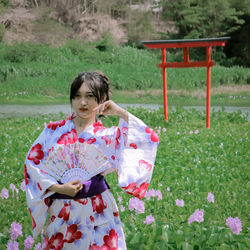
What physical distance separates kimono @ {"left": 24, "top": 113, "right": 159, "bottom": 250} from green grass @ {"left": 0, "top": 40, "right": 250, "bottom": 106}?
7.89 m

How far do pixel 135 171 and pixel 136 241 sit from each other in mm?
522

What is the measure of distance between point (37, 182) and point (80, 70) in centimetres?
1081

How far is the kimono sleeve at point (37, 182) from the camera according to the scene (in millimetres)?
1399

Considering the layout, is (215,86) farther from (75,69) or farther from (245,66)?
(75,69)

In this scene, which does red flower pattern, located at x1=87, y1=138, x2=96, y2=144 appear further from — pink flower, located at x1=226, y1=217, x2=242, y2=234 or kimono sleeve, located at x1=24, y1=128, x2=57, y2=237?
pink flower, located at x1=226, y1=217, x2=242, y2=234

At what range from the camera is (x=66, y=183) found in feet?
4.38

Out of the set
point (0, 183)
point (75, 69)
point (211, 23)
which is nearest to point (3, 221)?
point (0, 183)

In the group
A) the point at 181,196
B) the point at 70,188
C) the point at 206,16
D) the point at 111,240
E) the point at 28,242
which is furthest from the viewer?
the point at 206,16

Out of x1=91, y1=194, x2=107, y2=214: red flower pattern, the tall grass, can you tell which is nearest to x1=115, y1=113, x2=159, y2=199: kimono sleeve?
x1=91, y1=194, x2=107, y2=214: red flower pattern

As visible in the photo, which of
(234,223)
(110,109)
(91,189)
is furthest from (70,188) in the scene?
(234,223)

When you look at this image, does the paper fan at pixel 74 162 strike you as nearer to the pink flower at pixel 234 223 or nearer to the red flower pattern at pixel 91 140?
the red flower pattern at pixel 91 140

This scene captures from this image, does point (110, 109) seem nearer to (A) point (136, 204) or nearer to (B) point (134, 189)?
(B) point (134, 189)

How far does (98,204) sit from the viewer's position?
142 centimetres

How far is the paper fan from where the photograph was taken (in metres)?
1.41
